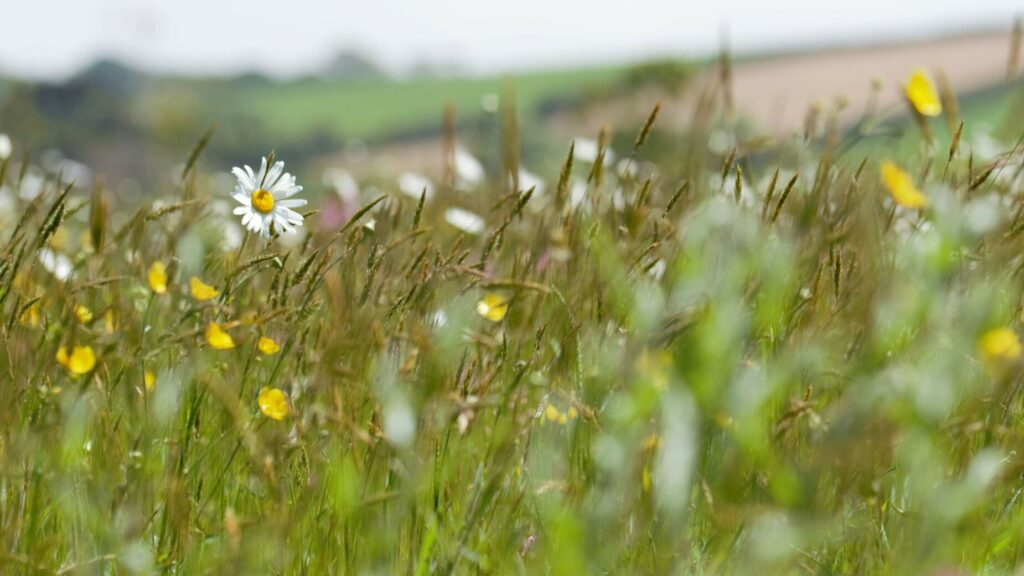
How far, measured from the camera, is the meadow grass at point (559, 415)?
129cm

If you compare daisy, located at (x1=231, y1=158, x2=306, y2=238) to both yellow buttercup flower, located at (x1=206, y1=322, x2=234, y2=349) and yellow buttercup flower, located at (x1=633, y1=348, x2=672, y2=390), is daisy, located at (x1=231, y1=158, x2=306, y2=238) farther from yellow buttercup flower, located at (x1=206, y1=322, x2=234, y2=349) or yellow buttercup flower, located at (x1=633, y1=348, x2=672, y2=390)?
yellow buttercup flower, located at (x1=633, y1=348, x2=672, y2=390)

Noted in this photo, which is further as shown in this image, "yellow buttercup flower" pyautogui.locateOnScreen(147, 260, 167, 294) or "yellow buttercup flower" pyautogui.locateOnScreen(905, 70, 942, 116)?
"yellow buttercup flower" pyautogui.locateOnScreen(905, 70, 942, 116)

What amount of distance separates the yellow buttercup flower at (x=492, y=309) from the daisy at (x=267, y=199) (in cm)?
31

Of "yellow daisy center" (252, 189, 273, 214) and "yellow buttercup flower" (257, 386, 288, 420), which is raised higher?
"yellow daisy center" (252, 189, 273, 214)

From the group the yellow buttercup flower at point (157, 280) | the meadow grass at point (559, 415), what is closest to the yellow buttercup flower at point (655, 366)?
the meadow grass at point (559, 415)

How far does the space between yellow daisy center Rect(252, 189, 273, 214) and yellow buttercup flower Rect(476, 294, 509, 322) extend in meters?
0.35

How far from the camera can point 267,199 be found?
1.76m

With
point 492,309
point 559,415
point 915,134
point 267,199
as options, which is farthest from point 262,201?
point 915,134

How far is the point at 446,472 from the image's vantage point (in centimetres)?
143

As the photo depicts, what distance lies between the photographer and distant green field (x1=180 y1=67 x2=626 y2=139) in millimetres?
41031

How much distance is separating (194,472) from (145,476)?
0.22 feet

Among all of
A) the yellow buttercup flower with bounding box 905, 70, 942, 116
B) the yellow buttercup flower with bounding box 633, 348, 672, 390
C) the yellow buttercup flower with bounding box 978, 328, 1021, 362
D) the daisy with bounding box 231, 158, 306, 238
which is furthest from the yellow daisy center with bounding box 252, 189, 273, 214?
the yellow buttercup flower with bounding box 905, 70, 942, 116

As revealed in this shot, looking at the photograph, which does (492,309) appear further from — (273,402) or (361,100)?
(361,100)

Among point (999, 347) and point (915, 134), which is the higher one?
point (999, 347)
